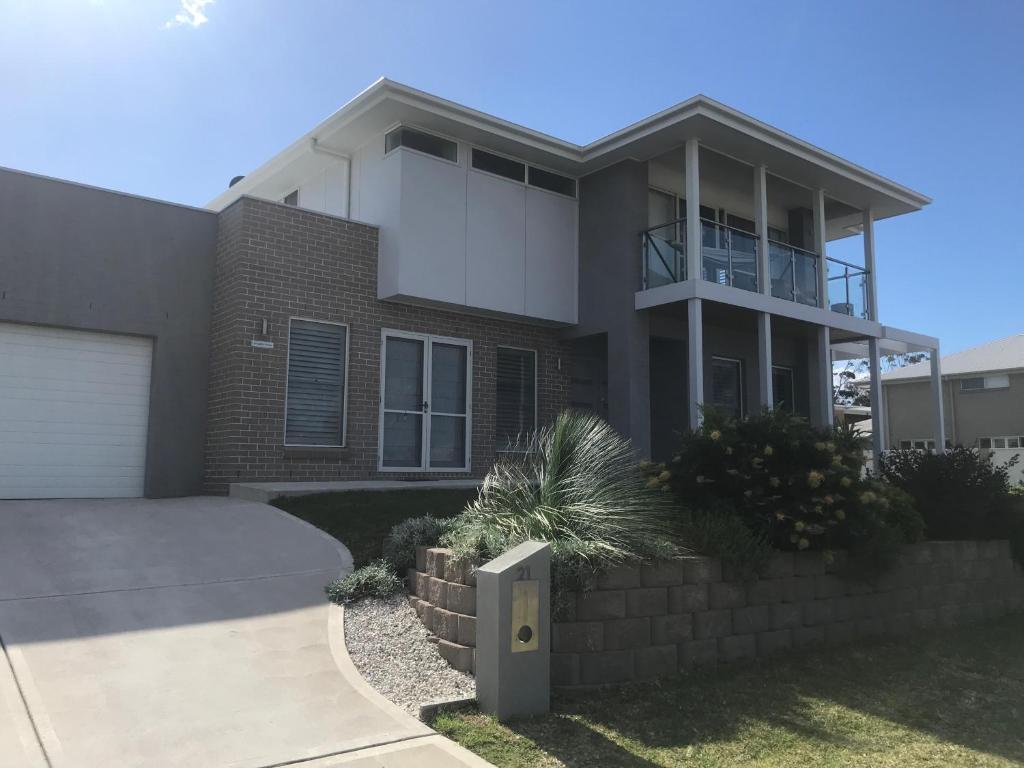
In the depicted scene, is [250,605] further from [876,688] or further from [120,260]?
[120,260]

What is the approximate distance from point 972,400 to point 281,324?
24932mm

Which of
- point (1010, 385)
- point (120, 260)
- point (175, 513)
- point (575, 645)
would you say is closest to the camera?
point (575, 645)

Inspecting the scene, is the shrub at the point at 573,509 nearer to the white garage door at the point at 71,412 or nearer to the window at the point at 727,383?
the white garage door at the point at 71,412

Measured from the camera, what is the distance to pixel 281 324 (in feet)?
38.5

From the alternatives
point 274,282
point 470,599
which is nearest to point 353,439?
point 274,282

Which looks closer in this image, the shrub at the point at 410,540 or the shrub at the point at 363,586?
the shrub at the point at 363,586

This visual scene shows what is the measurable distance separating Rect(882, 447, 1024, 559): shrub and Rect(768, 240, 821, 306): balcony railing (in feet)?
19.2

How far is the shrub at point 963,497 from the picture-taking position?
939 cm

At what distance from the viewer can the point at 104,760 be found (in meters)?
3.96

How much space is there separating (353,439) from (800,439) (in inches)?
270

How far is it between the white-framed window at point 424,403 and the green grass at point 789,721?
24.3 ft

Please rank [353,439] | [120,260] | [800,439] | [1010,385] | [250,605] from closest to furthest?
[250,605] < [800,439] < [120,260] < [353,439] < [1010,385]

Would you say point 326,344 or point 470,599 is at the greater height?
point 326,344

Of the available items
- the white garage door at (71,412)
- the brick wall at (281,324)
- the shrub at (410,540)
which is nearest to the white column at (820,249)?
the brick wall at (281,324)
